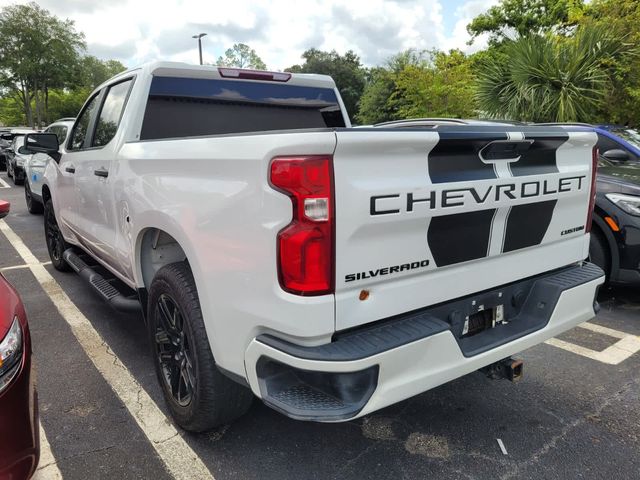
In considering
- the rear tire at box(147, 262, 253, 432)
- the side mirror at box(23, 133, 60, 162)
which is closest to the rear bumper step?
the rear tire at box(147, 262, 253, 432)

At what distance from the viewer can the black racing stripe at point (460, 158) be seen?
2.05 metres

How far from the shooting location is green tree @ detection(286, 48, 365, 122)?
5156cm

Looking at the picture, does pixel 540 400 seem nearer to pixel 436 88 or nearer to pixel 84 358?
pixel 84 358

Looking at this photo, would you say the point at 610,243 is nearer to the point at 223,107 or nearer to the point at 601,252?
the point at 601,252

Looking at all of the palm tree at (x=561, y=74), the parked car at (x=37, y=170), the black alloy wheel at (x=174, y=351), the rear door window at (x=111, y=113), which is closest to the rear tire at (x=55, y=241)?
the parked car at (x=37, y=170)

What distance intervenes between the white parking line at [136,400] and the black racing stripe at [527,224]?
1845 millimetres

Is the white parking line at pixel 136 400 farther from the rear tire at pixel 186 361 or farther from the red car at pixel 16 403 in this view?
the red car at pixel 16 403

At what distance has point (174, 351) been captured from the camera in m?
2.73

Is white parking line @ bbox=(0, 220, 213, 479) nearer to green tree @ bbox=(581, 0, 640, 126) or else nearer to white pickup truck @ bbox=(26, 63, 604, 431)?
white pickup truck @ bbox=(26, 63, 604, 431)

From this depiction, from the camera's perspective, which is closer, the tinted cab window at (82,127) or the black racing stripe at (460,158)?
the black racing stripe at (460,158)

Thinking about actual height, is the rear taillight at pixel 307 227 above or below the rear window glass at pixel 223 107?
below

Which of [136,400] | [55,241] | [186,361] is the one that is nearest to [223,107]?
[186,361]

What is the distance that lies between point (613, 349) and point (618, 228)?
1.22 m

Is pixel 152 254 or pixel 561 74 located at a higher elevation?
pixel 561 74
